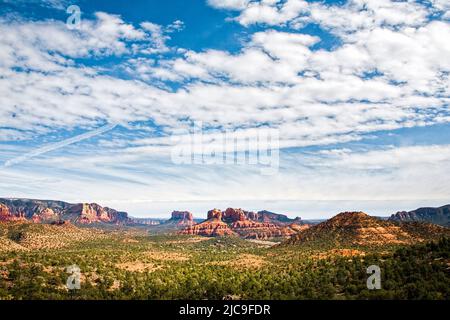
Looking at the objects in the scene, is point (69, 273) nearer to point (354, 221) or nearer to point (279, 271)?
point (279, 271)

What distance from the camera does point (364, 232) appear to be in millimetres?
109562

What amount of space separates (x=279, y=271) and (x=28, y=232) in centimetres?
11639

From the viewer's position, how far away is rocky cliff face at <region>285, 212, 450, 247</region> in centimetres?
10339

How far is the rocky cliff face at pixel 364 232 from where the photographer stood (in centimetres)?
10339

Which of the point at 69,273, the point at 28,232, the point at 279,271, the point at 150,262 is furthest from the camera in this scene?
the point at 28,232

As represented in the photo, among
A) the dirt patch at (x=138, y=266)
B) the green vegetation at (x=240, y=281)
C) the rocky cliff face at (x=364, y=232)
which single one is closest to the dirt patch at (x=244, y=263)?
the green vegetation at (x=240, y=281)

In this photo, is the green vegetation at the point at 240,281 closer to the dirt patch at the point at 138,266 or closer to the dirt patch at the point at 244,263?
the dirt patch at the point at 138,266

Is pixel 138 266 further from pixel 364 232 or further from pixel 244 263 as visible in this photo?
Result: pixel 364 232

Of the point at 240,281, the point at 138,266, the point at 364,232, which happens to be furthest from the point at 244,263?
the point at 364,232

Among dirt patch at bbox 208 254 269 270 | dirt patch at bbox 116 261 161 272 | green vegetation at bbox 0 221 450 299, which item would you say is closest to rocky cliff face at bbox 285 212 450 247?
dirt patch at bbox 208 254 269 270

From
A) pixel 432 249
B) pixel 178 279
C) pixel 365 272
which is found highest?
pixel 432 249
